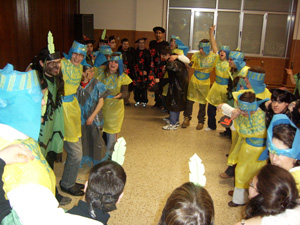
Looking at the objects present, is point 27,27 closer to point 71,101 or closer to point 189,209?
point 71,101

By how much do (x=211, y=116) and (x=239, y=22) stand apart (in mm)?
5155

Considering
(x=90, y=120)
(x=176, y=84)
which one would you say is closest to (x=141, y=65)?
(x=176, y=84)

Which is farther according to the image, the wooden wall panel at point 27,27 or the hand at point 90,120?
the wooden wall panel at point 27,27

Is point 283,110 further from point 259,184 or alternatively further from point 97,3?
point 97,3

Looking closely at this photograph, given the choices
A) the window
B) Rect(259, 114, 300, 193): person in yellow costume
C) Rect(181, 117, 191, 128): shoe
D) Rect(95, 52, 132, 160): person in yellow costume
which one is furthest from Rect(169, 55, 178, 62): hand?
the window

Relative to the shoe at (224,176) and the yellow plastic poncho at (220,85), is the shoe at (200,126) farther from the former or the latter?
the shoe at (224,176)

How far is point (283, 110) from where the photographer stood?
2.83 m

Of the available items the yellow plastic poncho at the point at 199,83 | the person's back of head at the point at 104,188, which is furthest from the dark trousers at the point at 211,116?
the person's back of head at the point at 104,188

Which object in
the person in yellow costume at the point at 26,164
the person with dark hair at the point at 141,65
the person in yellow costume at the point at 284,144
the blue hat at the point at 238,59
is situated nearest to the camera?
the person in yellow costume at the point at 26,164

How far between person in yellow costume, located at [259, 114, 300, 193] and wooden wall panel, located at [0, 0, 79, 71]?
450cm

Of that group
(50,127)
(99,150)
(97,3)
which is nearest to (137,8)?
(97,3)

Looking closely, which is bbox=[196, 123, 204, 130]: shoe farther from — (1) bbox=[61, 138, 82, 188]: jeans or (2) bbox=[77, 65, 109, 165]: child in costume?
(1) bbox=[61, 138, 82, 188]: jeans

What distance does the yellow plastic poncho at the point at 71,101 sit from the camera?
2855 millimetres

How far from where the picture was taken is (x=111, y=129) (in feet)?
12.2
